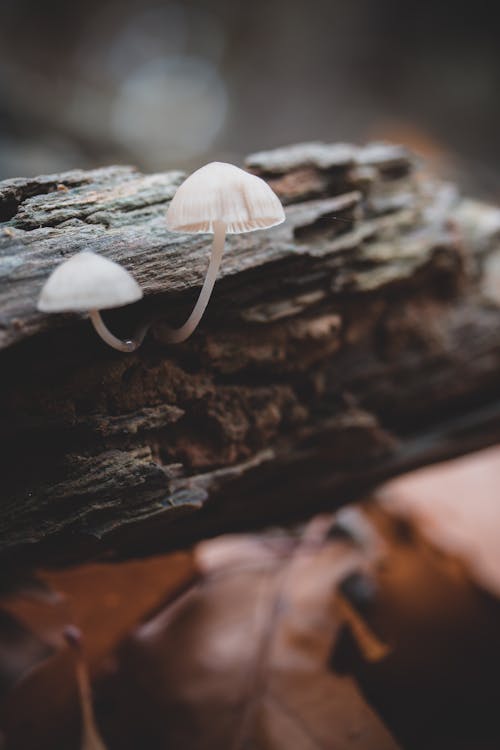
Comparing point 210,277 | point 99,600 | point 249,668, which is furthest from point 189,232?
point 249,668

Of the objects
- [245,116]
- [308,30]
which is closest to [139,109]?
[245,116]

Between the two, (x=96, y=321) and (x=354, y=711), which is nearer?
(x=96, y=321)

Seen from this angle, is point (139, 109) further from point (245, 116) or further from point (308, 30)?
point (308, 30)

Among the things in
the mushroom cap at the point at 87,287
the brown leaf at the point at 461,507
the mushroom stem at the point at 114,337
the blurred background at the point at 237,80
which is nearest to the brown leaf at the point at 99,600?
the mushroom stem at the point at 114,337

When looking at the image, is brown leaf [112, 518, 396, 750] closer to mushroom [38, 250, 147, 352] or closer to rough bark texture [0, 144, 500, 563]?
rough bark texture [0, 144, 500, 563]

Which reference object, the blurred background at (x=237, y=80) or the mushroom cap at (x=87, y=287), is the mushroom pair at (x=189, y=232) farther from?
the blurred background at (x=237, y=80)
